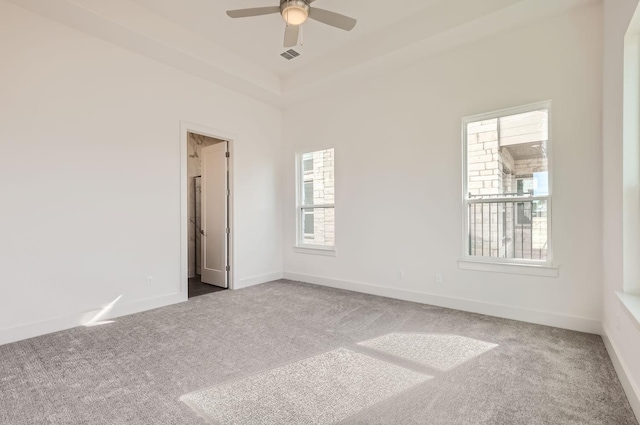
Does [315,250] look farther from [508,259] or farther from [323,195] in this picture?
[508,259]

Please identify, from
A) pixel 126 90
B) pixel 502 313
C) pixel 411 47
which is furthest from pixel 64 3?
pixel 502 313

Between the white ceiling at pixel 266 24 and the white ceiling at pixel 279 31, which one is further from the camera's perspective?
the white ceiling at pixel 266 24

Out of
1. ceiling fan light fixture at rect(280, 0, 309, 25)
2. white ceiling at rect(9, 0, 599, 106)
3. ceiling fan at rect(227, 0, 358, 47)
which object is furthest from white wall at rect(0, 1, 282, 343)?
ceiling fan light fixture at rect(280, 0, 309, 25)

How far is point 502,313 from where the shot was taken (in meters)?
3.59

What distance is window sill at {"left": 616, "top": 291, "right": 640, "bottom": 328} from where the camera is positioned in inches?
72.6

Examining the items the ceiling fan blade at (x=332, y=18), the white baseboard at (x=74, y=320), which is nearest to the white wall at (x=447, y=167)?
the ceiling fan blade at (x=332, y=18)

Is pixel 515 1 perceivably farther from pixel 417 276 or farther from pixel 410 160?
pixel 417 276

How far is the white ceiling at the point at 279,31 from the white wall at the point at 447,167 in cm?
32

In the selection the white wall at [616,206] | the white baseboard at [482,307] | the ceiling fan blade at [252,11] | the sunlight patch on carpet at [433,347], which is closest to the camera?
the white wall at [616,206]

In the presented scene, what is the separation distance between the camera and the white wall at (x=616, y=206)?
205cm

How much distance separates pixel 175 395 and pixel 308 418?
3.08 feet

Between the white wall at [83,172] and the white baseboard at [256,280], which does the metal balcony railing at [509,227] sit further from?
Answer: the white wall at [83,172]

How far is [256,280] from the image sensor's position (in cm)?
546

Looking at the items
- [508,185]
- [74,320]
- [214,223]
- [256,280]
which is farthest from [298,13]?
[256,280]
